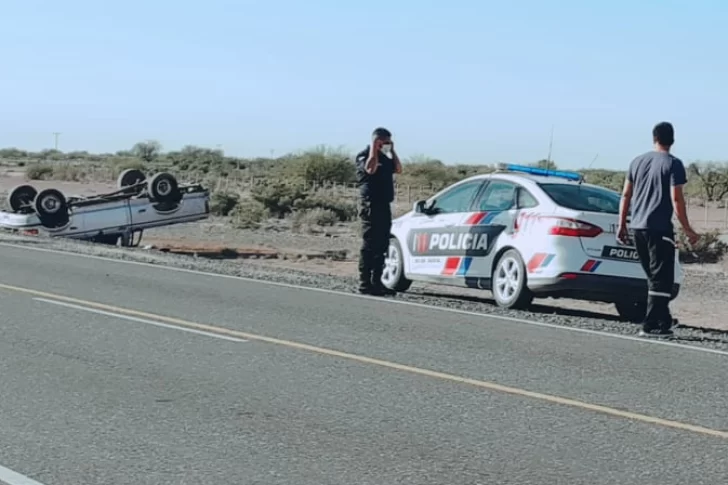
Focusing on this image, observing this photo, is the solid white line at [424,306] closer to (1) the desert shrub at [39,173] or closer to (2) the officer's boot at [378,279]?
(2) the officer's boot at [378,279]

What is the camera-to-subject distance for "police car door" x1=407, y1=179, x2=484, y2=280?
15.0m

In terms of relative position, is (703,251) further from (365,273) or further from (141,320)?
(141,320)

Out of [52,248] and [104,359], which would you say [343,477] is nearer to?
[104,359]

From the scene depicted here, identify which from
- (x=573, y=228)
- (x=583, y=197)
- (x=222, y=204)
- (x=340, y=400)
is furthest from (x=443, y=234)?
(x=222, y=204)

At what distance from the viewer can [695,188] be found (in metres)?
71.2

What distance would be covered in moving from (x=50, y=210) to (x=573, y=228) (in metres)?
15.9

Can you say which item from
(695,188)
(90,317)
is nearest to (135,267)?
(90,317)

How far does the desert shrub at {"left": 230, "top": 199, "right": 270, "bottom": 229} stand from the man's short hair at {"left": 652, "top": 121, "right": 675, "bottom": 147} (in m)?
31.3

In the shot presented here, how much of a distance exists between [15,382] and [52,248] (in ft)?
44.9

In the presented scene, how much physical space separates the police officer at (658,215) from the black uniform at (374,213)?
→ 372 cm

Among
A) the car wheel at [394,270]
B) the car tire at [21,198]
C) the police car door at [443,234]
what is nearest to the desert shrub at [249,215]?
the car tire at [21,198]

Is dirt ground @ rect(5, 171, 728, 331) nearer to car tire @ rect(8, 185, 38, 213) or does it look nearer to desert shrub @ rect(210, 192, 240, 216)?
desert shrub @ rect(210, 192, 240, 216)

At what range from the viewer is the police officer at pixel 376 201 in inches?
581

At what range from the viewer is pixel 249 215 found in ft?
148
